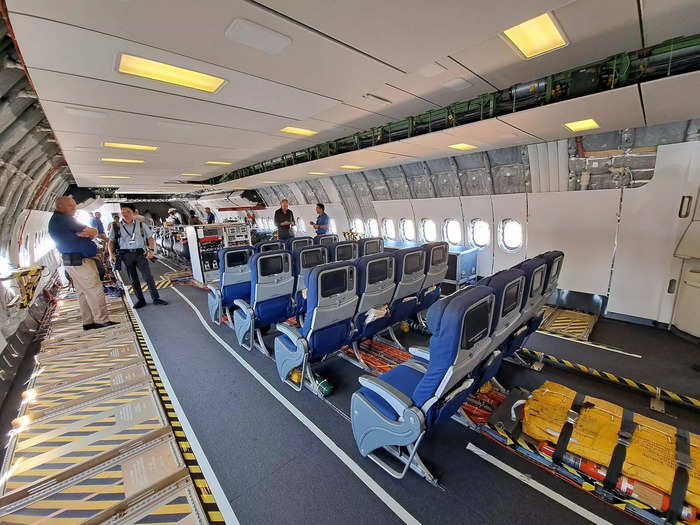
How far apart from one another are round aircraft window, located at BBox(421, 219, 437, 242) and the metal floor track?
8.25m

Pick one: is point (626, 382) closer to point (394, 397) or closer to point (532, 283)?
point (532, 283)

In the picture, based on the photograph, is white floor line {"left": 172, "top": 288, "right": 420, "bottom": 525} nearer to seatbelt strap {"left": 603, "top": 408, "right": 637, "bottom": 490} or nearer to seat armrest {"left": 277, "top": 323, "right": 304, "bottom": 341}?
seat armrest {"left": 277, "top": 323, "right": 304, "bottom": 341}

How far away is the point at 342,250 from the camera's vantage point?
226 inches

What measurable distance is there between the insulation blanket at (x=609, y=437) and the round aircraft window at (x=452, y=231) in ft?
20.1

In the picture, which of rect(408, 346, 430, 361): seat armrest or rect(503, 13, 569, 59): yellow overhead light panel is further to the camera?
rect(408, 346, 430, 361): seat armrest

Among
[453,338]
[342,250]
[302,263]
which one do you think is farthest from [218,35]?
[342,250]

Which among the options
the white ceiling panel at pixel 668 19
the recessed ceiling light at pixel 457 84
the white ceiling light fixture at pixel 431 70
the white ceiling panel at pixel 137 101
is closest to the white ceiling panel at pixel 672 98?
the white ceiling panel at pixel 668 19

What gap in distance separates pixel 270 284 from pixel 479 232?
21.4 feet

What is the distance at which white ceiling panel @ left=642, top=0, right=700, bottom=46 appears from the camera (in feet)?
7.54

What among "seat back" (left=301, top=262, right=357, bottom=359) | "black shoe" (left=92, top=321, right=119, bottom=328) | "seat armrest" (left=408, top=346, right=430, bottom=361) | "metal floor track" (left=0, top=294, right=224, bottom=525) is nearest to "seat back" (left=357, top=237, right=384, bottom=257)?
"seat back" (left=301, top=262, right=357, bottom=359)

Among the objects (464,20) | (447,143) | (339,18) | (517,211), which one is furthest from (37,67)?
(517,211)

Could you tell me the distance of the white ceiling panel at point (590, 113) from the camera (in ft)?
10.9

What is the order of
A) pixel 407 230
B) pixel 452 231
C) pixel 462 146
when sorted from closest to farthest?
1. pixel 462 146
2. pixel 452 231
3. pixel 407 230

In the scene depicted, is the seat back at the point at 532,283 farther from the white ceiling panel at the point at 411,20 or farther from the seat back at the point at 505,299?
the white ceiling panel at the point at 411,20
